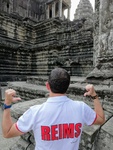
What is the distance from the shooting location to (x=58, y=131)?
0.88 meters

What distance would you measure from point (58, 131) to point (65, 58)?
23.6 feet

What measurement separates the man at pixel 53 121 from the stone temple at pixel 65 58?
1.95 ft

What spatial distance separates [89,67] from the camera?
700 cm

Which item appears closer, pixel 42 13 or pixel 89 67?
pixel 89 67

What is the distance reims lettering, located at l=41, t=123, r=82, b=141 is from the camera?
2.88 ft

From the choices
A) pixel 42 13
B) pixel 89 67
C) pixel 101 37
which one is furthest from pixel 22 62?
pixel 42 13

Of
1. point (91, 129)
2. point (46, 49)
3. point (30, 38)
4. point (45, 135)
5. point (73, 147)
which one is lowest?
point (91, 129)

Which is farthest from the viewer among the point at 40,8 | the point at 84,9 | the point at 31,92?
the point at 40,8

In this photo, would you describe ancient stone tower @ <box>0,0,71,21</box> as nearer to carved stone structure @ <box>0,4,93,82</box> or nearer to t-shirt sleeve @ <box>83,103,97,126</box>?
carved stone structure @ <box>0,4,93,82</box>

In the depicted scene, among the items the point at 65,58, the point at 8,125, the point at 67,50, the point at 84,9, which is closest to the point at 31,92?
the point at 8,125

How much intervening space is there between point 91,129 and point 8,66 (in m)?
8.47

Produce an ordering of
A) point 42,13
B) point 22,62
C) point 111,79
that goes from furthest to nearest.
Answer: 1. point 42,13
2. point 22,62
3. point 111,79

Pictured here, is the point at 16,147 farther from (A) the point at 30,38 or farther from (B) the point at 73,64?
(A) the point at 30,38

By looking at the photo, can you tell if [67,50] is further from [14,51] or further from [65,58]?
[14,51]
